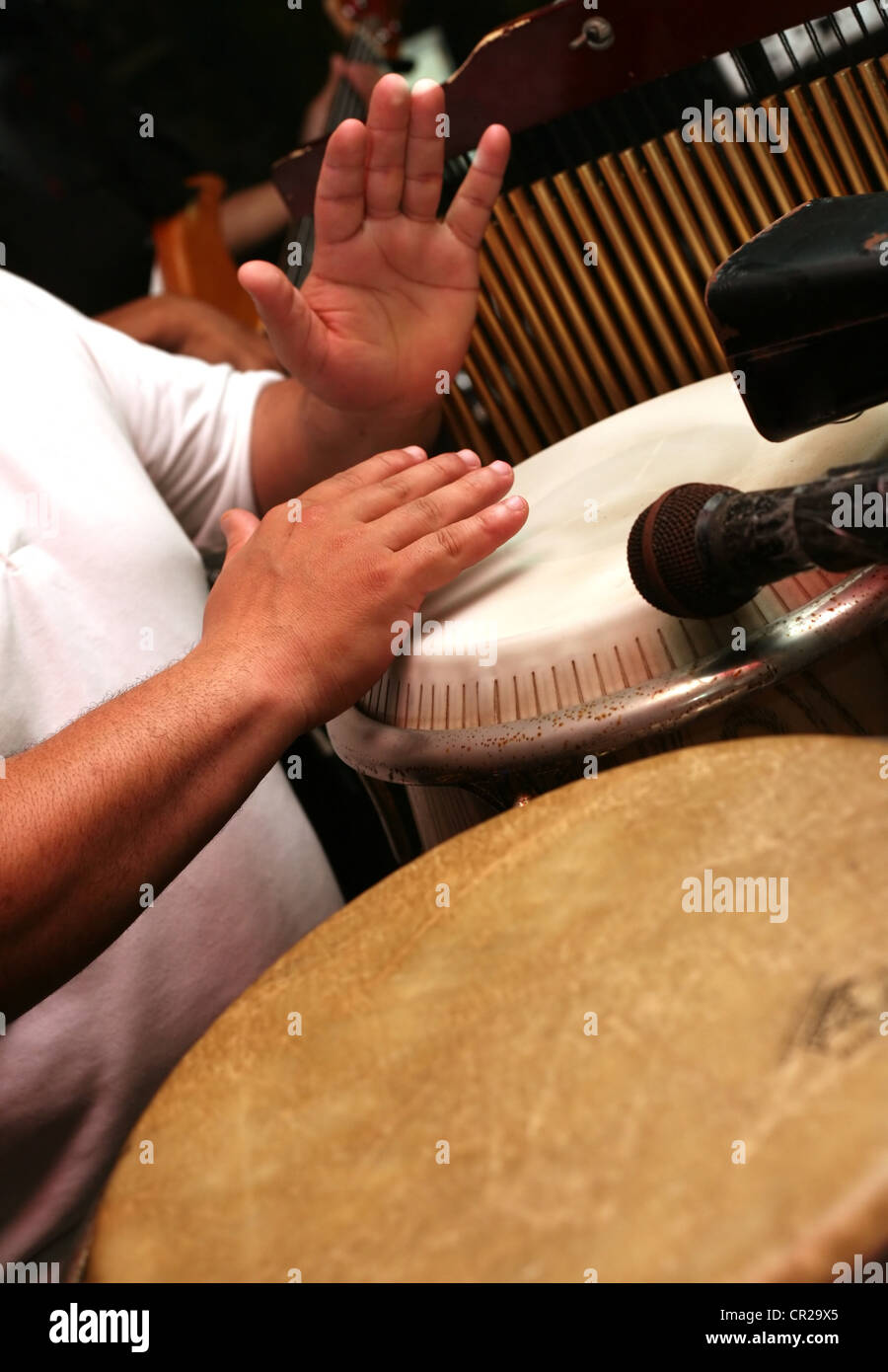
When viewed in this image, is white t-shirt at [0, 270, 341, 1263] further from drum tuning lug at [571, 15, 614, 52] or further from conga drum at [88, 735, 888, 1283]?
drum tuning lug at [571, 15, 614, 52]

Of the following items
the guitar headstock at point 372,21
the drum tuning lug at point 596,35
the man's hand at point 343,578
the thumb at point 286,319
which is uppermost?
the guitar headstock at point 372,21

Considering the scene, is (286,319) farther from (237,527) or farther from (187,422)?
(187,422)

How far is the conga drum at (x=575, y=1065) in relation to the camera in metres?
0.43

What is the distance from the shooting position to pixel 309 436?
1.44 m

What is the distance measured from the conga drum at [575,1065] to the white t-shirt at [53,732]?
0.48 meters

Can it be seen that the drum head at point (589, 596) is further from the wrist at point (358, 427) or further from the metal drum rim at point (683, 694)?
the wrist at point (358, 427)

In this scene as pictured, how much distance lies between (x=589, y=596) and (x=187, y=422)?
916 millimetres

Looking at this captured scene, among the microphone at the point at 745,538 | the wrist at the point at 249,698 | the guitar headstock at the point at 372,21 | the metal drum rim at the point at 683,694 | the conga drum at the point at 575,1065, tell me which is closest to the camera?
the conga drum at the point at 575,1065

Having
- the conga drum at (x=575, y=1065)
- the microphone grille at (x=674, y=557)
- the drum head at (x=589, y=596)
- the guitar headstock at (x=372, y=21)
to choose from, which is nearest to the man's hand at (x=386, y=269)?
the drum head at (x=589, y=596)

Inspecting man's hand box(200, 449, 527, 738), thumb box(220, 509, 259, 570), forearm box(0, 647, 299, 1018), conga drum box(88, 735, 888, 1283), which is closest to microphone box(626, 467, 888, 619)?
conga drum box(88, 735, 888, 1283)

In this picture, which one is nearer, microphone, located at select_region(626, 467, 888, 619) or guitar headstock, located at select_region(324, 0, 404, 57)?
microphone, located at select_region(626, 467, 888, 619)

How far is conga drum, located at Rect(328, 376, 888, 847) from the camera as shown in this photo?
2.45ft
